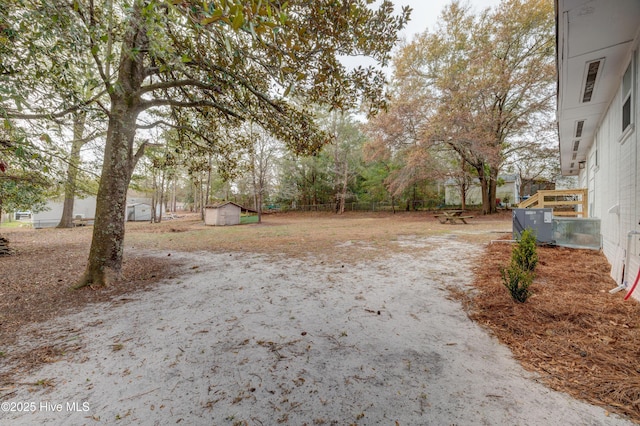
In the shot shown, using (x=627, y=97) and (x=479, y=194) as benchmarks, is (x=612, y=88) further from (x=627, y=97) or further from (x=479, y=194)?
(x=479, y=194)

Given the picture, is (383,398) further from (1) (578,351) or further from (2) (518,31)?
(2) (518,31)

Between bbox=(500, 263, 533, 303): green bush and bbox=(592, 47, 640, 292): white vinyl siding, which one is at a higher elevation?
bbox=(592, 47, 640, 292): white vinyl siding

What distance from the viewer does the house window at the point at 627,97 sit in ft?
12.3

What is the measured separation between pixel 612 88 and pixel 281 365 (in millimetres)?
7297

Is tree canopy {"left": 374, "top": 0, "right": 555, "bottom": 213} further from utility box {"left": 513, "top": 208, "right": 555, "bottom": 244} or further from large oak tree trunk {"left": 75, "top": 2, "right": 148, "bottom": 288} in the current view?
large oak tree trunk {"left": 75, "top": 2, "right": 148, "bottom": 288}

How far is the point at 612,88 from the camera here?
470 cm

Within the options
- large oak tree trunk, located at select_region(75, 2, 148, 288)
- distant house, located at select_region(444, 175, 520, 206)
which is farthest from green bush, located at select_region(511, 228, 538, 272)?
distant house, located at select_region(444, 175, 520, 206)

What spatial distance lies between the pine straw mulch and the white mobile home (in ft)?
1.95

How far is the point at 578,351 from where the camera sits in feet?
7.18

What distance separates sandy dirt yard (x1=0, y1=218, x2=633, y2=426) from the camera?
1.64 meters

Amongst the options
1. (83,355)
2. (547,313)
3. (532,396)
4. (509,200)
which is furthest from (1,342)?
(509,200)

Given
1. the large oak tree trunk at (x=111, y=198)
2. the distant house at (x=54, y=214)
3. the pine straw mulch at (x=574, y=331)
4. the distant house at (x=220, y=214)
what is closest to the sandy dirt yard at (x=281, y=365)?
the pine straw mulch at (x=574, y=331)

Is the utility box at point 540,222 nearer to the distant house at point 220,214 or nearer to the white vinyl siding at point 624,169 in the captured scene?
the white vinyl siding at point 624,169

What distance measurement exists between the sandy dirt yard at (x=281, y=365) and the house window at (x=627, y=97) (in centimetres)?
363
